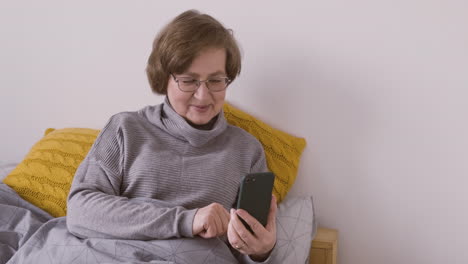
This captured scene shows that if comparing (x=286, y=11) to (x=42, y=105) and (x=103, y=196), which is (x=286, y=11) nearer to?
(x=103, y=196)

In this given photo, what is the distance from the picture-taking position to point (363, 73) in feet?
5.65

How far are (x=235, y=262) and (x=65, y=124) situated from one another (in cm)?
94

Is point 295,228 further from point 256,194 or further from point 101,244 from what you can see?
point 101,244

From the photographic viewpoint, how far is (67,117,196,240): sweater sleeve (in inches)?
55.6

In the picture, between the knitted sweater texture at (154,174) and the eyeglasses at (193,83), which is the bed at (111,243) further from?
the eyeglasses at (193,83)

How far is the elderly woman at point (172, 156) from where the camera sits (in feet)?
4.72

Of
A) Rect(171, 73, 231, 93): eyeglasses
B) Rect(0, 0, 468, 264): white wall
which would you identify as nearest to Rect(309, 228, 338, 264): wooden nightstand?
Rect(0, 0, 468, 264): white wall

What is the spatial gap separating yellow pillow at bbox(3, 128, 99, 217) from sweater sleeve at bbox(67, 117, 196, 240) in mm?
270

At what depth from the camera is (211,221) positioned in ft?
4.50

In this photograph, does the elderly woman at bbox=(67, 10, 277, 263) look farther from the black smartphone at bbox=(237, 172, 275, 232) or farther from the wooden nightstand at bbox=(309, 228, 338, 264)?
the wooden nightstand at bbox=(309, 228, 338, 264)

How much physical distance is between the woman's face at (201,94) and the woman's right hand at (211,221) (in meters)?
0.29

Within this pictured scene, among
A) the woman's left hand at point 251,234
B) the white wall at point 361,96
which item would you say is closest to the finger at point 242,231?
the woman's left hand at point 251,234

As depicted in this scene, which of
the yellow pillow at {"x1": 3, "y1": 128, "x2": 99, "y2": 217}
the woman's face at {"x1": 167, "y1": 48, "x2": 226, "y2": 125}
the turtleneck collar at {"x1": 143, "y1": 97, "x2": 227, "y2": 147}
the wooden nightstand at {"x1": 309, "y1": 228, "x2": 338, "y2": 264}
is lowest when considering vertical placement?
the wooden nightstand at {"x1": 309, "y1": 228, "x2": 338, "y2": 264}

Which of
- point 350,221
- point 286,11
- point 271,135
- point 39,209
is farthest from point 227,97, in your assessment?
point 39,209
